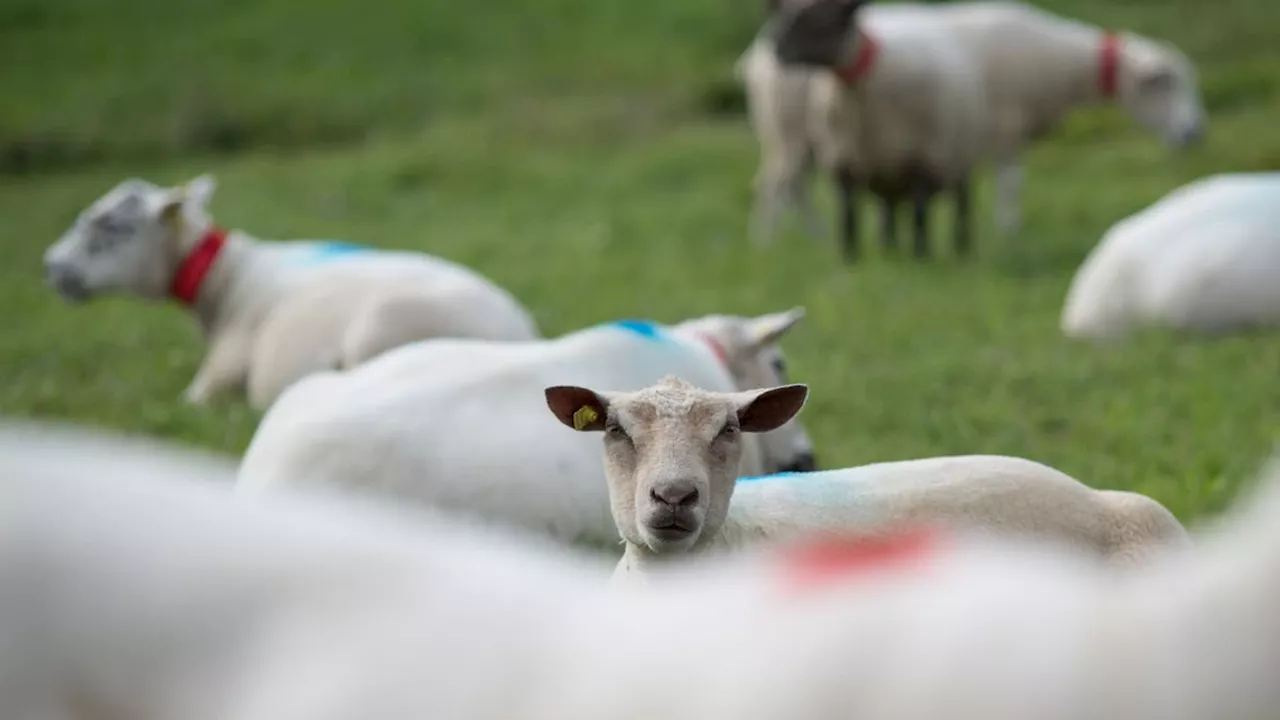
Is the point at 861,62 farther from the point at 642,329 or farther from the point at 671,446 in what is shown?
the point at 671,446

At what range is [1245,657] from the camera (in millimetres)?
1075

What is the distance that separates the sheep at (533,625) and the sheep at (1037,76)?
36.9 ft

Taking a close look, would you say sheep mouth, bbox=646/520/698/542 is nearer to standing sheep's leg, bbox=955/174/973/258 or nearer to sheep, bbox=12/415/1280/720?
sheep, bbox=12/415/1280/720

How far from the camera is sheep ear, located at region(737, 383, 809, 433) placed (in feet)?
12.4

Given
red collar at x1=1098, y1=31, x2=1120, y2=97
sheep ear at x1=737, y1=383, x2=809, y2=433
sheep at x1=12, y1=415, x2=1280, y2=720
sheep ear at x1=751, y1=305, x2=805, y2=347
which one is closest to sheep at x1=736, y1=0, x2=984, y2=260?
red collar at x1=1098, y1=31, x2=1120, y2=97

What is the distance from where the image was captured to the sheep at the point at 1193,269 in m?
7.71

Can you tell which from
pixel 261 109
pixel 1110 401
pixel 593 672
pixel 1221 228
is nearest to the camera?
pixel 593 672

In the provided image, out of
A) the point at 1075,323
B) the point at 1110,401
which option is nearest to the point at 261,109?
the point at 1075,323

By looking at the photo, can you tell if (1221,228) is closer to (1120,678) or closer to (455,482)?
(455,482)

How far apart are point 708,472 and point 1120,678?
2526 millimetres

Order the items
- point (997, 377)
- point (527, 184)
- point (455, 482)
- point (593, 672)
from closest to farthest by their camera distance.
Result: point (593, 672) < point (455, 482) < point (997, 377) < point (527, 184)

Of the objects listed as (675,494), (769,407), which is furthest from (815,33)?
(675,494)

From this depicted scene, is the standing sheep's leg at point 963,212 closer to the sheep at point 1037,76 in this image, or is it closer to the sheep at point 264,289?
the sheep at point 1037,76

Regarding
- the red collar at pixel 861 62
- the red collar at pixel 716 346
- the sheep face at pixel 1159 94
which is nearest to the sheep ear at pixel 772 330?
the red collar at pixel 716 346
